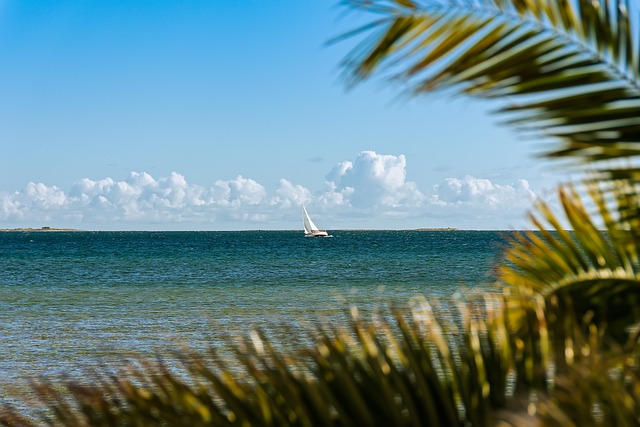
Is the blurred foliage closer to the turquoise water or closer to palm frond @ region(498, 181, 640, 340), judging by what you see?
palm frond @ region(498, 181, 640, 340)

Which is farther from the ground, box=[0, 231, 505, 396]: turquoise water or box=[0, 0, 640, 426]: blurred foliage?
box=[0, 0, 640, 426]: blurred foliage

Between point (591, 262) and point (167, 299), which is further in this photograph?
point (167, 299)

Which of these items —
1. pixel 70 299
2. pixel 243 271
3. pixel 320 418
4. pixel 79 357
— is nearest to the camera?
pixel 320 418

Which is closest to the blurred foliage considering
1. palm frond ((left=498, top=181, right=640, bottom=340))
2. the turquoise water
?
palm frond ((left=498, top=181, right=640, bottom=340))

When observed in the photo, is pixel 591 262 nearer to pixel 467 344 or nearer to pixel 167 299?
pixel 467 344

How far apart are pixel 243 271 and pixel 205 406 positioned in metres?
50.8

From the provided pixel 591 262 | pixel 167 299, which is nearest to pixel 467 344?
pixel 591 262

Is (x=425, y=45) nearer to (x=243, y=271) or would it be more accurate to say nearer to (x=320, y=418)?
(x=320, y=418)

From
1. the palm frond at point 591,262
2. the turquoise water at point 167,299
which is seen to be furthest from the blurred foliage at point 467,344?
the turquoise water at point 167,299

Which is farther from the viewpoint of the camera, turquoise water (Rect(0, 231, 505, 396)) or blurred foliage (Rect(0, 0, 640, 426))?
turquoise water (Rect(0, 231, 505, 396))

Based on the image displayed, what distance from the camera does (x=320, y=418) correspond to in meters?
2.12

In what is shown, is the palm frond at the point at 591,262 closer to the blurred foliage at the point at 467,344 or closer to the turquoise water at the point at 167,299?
the blurred foliage at the point at 467,344

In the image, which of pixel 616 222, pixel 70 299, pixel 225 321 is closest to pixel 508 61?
pixel 616 222

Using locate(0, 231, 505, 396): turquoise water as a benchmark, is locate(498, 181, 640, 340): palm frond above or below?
above
